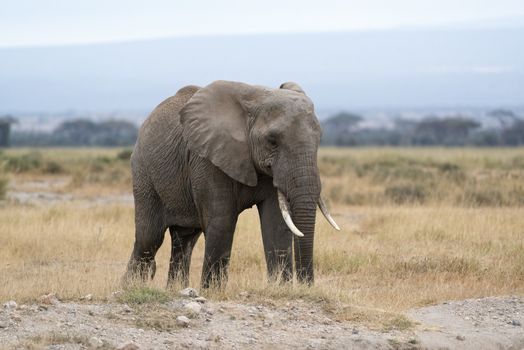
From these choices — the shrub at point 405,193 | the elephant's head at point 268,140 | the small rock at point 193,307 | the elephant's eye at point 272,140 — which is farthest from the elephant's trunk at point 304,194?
the shrub at point 405,193

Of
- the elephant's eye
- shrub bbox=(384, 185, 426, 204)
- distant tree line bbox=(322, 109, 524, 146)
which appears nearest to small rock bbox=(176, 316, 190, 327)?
the elephant's eye

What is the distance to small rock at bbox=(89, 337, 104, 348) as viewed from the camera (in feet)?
25.2

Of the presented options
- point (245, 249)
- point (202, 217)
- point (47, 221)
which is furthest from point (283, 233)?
point (47, 221)

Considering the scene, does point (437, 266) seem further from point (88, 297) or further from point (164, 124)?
point (88, 297)

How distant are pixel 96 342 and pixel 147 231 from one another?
3496mm

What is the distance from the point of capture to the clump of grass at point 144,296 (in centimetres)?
881

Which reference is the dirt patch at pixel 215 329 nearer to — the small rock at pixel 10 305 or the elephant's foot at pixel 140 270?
the small rock at pixel 10 305

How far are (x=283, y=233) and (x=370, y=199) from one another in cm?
1242

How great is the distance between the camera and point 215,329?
8375 mm

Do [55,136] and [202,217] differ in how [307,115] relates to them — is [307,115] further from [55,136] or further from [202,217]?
[55,136]

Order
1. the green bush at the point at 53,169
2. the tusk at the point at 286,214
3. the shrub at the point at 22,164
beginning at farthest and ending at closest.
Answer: the green bush at the point at 53,169, the shrub at the point at 22,164, the tusk at the point at 286,214

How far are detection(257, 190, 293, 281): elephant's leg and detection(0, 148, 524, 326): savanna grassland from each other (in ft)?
0.85

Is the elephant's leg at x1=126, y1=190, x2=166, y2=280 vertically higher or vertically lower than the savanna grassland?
higher

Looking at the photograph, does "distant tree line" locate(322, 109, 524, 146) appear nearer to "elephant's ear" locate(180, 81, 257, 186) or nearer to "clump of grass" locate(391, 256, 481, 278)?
"clump of grass" locate(391, 256, 481, 278)
